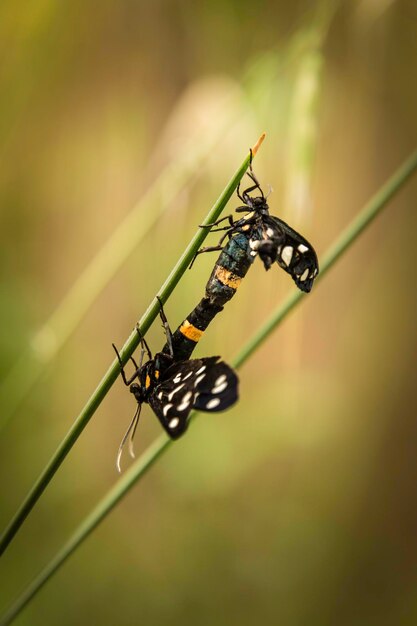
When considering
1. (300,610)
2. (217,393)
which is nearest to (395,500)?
(300,610)

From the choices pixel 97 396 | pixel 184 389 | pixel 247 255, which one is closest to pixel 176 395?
pixel 184 389

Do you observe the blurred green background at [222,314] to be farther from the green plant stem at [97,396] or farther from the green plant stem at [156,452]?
the green plant stem at [97,396]

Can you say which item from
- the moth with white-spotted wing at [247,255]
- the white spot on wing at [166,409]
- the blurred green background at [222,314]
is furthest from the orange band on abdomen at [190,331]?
the white spot on wing at [166,409]

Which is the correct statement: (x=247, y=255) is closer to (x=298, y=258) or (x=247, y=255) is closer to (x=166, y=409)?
(x=298, y=258)

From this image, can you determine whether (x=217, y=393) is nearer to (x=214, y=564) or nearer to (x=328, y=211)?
(x=214, y=564)

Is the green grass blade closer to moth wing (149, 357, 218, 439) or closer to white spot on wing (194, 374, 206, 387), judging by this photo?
moth wing (149, 357, 218, 439)
